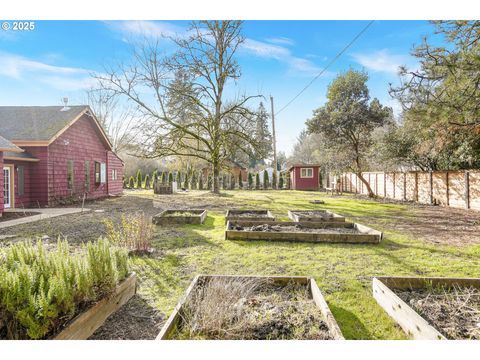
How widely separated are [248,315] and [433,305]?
124 cm

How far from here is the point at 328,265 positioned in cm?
302

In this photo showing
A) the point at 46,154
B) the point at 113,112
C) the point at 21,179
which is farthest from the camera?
the point at 113,112

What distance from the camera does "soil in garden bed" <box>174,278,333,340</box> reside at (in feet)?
5.16

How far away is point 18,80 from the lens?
2891mm

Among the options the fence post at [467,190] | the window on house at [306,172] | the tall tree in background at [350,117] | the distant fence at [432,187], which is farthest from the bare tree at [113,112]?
the fence post at [467,190]

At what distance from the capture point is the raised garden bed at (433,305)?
157cm

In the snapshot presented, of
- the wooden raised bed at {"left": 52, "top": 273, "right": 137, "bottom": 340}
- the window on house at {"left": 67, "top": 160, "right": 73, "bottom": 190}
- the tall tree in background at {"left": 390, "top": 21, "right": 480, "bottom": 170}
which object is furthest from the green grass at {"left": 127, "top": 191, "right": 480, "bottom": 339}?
the window on house at {"left": 67, "top": 160, "right": 73, "bottom": 190}

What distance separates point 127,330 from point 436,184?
10.2 metres

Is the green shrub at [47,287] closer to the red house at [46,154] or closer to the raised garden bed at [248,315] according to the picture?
the raised garden bed at [248,315]

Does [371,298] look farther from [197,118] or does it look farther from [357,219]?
[197,118]

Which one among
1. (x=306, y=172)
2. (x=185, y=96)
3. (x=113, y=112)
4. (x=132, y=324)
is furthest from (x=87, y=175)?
(x=306, y=172)

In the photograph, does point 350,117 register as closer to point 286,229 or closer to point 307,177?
point 307,177
